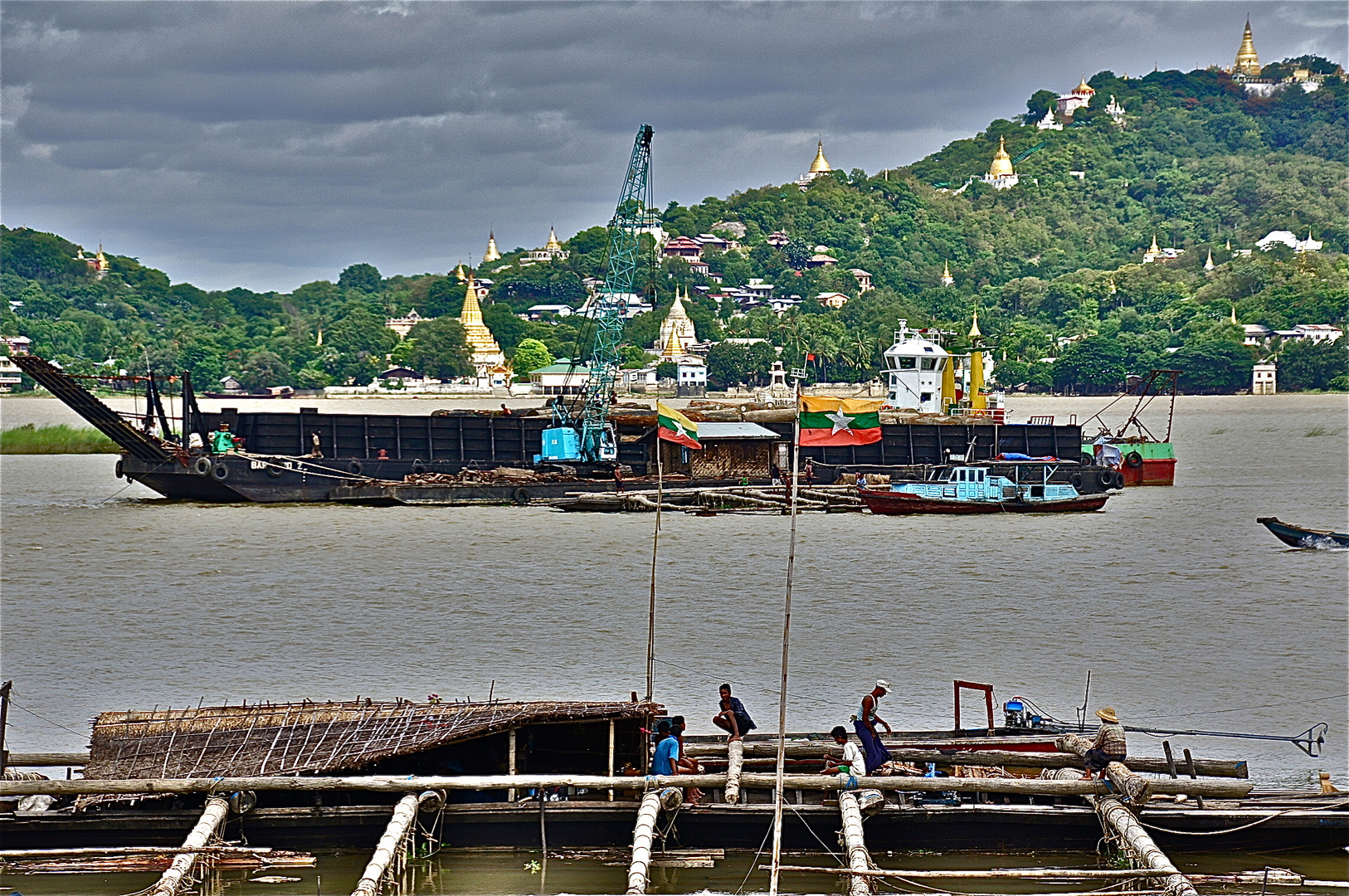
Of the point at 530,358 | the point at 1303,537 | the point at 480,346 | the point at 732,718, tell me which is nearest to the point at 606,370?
the point at 1303,537

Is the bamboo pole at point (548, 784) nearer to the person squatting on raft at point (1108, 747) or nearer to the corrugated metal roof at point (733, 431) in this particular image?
the person squatting on raft at point (1108, 747)

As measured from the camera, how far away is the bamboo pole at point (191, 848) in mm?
12875

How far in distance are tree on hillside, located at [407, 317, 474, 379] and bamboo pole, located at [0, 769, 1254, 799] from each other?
17164 centimetres

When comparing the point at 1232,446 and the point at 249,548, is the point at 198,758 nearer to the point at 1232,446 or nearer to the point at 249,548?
the point at 249,548

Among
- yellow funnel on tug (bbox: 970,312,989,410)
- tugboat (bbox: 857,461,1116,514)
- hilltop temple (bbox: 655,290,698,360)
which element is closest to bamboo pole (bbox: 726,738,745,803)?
tugboat (bbox: 857,461,1116,514)

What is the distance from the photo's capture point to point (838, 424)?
51344mm

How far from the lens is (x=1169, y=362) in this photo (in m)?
158

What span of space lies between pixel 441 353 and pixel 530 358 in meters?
11.6

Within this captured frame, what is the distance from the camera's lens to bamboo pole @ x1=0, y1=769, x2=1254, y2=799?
560 inches

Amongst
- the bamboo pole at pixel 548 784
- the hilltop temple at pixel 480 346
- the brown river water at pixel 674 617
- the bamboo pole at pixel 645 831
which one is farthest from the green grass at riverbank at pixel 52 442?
the hilltop temple at pixel 480 346

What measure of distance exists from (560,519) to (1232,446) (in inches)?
2070

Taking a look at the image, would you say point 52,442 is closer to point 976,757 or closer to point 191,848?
point 191,848

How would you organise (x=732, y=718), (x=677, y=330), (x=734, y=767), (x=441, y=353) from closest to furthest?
(x=734, y=767) < (x=732, y=718) < (x=441, y=353) < (x=677, y=330)

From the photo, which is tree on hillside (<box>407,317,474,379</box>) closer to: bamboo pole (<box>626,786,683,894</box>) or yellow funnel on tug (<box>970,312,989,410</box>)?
yellow funnel on tug (<box>970,312,989,410</box>)
